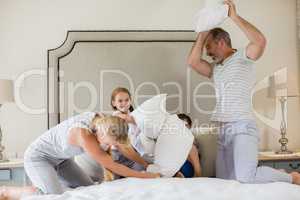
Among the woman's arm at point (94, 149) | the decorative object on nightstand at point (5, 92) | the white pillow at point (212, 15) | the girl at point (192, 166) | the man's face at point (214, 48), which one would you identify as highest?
the white pillow at point (212, 15)

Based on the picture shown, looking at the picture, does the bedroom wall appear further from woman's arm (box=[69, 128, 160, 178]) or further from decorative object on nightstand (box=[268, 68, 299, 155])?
woman's arm (box=[69, 128, 160, 178])

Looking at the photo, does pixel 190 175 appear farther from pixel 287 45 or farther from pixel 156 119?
pixel 287 45

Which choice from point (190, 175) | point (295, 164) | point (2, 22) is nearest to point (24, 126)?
point (2, 22)

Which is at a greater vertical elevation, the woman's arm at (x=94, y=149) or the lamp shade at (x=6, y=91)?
the lamp shade at (x=6, y=91)

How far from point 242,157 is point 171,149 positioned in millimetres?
421

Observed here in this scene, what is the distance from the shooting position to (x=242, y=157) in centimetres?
254

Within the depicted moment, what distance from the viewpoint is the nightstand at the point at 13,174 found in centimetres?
307

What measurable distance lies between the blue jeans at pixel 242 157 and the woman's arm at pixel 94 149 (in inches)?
23.6

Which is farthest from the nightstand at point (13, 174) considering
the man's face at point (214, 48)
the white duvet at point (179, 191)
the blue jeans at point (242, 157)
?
the man's face at point (214, 48)

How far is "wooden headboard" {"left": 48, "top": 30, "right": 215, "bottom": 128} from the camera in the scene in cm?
338

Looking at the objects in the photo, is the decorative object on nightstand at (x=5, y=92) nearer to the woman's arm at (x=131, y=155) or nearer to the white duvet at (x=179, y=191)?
the woman's arm at (x=131, y=155)

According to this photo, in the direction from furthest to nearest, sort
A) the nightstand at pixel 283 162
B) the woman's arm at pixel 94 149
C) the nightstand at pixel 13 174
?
the nightstand at pixel 283 162, the nightstand at pixel 13 174, the woman's arm at pixel 94 149

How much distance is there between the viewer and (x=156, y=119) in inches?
109

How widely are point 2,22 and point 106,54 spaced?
2.85 ft
